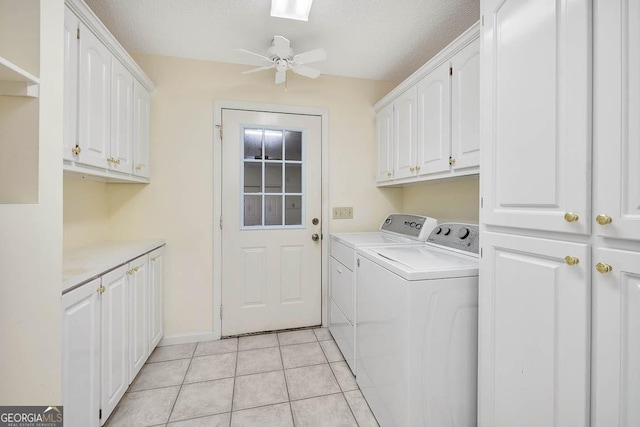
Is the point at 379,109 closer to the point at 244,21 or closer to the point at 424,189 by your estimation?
the point at 424,189

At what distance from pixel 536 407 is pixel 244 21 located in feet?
8.25

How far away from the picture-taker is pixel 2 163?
0.77m

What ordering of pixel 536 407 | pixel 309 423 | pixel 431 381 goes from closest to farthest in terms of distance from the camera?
pixel 536 407 → pixel 431 381 → pixel 309 423

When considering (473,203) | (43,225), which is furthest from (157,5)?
(473,203)

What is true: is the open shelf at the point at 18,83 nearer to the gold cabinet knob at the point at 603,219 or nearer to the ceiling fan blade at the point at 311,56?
the ceiling fan blade at the point at 311,56

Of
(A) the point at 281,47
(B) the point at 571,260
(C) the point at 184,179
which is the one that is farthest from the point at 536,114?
(C) the point at 184,179

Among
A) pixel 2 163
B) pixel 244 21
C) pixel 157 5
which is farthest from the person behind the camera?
pixel 244 21

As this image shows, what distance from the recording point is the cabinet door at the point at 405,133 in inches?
76.7

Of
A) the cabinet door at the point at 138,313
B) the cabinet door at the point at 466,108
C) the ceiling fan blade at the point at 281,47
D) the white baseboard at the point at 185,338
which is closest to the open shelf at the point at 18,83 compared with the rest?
the cabinet door at the point at 138,313

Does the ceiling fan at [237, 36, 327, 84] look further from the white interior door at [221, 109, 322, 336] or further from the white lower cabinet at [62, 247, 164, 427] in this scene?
the white lower cabinet at [62, 247, 164, 427]

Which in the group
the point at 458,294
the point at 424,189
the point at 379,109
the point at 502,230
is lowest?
the point at 458,294

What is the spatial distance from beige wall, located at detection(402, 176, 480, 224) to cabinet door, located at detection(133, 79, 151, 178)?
7.66 ft

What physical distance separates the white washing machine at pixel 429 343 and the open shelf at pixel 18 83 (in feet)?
4.74

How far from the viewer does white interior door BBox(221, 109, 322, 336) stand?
235cm
